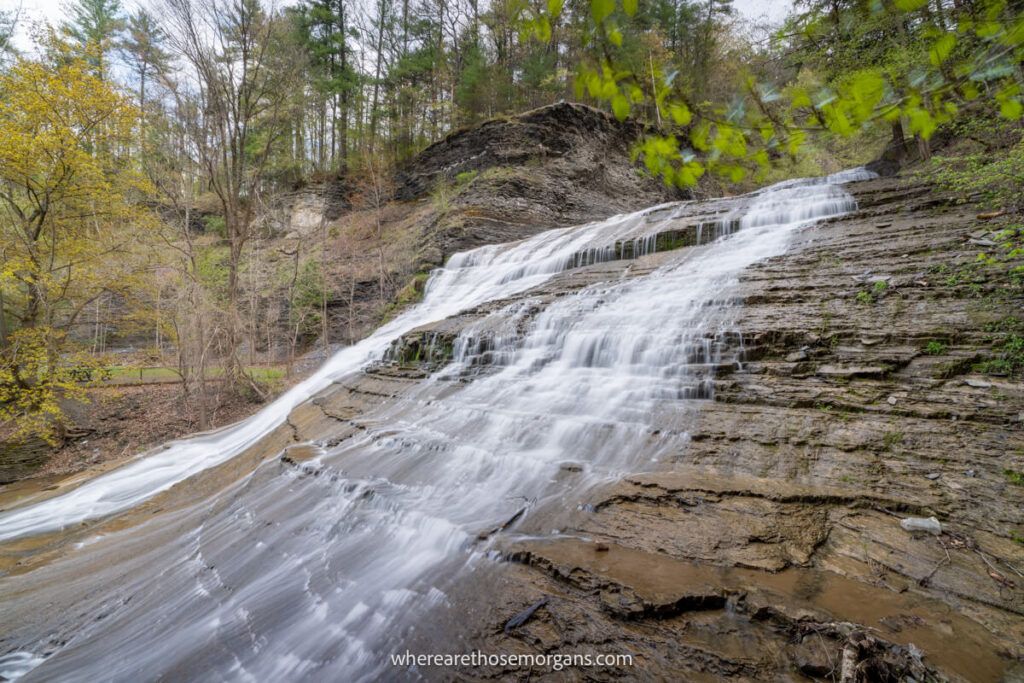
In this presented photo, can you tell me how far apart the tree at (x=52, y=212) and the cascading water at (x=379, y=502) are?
486 centimetres

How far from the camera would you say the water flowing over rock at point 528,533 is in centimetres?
217

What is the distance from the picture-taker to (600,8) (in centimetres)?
105

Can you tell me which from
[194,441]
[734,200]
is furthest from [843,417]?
[194,441]

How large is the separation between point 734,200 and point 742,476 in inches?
371

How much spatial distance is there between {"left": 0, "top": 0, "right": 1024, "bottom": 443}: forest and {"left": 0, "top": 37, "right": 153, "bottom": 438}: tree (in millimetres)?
56

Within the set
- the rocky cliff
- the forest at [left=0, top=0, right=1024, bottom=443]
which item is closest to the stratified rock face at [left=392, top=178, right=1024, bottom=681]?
the rocky cliff

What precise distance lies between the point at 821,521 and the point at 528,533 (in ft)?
6.09

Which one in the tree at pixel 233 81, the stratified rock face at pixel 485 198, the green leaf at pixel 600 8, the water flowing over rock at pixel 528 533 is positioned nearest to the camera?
the green leaf at pixel 600 8

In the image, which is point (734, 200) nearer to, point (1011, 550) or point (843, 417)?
point (843, 417)

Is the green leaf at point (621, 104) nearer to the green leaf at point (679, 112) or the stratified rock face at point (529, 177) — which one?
the green leaf at point (679, 112)

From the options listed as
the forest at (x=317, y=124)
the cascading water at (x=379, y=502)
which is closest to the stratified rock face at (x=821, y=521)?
the cascading water at (x=379, y=502)

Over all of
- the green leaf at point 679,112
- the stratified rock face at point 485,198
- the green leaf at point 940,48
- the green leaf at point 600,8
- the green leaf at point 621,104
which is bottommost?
the green leaf at point 679,112

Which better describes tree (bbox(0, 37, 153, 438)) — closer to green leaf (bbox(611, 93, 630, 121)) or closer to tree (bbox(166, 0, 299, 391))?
tree (bbox(166, 0, 299, 391))

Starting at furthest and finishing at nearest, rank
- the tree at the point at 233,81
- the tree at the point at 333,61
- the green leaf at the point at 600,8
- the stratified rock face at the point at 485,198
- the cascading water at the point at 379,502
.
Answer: the tree at the point at 333,61 < the stratified rock face at the point at 485,198 < the tree at the point at 233,81 < the cascading water at the point at 379,502 < the green leaf at the point at 600,8
